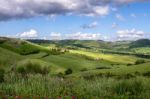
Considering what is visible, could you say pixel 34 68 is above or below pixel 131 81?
below

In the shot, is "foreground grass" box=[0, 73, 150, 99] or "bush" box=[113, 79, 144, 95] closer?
"foreground grass" box=[0, 73, 150, 99]

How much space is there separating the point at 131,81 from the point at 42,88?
19.7 feet

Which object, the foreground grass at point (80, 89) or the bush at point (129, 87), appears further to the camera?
the bush at point (129, 87)

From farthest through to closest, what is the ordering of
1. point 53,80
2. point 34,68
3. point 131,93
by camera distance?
point 34,68 < point 53,80 < point 131,93

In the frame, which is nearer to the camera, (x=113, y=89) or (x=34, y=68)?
(x=113, y=89)

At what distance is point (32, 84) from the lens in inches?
968

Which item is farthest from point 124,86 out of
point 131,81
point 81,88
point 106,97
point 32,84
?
point 32,84

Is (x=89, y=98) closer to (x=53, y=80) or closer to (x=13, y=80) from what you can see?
(x=53, y=80)

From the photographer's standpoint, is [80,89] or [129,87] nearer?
[80,89]

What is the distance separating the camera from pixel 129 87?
76.8 ft

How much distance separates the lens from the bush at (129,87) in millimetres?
22875

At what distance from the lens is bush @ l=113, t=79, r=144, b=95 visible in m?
22.9

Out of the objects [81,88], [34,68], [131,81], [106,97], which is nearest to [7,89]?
[81,88]

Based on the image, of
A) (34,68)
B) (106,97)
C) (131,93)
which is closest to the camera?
(106,97)
